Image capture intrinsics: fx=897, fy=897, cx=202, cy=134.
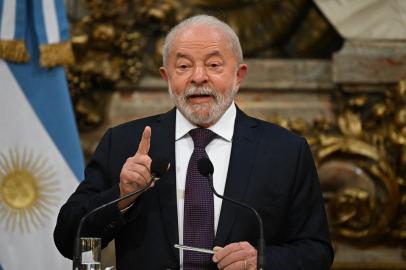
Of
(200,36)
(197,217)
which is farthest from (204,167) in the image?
(200,36)

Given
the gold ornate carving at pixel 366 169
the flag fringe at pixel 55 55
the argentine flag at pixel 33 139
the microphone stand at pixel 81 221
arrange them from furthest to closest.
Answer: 1. the gold ornate carving at pixel 366 169
2. the flag fringe at pixel 55 55
3. the argentine flag at pixel 33 139
4. the microphone stand at pixel 81 221

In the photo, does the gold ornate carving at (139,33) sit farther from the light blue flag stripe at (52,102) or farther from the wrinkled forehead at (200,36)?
the wrinkled forehead at (200,36)

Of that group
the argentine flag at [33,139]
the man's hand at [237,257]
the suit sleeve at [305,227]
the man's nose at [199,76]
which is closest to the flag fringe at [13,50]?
the argentine flag at [33,139]

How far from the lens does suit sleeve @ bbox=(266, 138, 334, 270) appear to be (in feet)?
8.34

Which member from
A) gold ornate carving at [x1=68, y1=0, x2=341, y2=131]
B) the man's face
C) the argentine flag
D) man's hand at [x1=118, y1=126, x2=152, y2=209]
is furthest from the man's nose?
gold ornate carving at [x1=68, y1=0, x2=341, y2=131]

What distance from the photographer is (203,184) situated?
8.61 feet

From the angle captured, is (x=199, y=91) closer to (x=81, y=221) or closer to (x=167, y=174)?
(x=167, y=174)

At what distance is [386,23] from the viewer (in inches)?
191

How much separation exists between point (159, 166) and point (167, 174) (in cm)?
29

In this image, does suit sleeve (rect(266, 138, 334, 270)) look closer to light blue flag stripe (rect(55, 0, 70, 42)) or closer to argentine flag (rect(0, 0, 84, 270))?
argentine flag (rect(0, 0, 84, 270))

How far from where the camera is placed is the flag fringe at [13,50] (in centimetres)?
403

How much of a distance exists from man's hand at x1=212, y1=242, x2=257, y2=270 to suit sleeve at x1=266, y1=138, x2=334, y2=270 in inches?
5.2

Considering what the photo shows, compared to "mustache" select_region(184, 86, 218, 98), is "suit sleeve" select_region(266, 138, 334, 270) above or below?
below

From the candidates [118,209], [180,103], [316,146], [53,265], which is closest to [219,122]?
[180,103]
